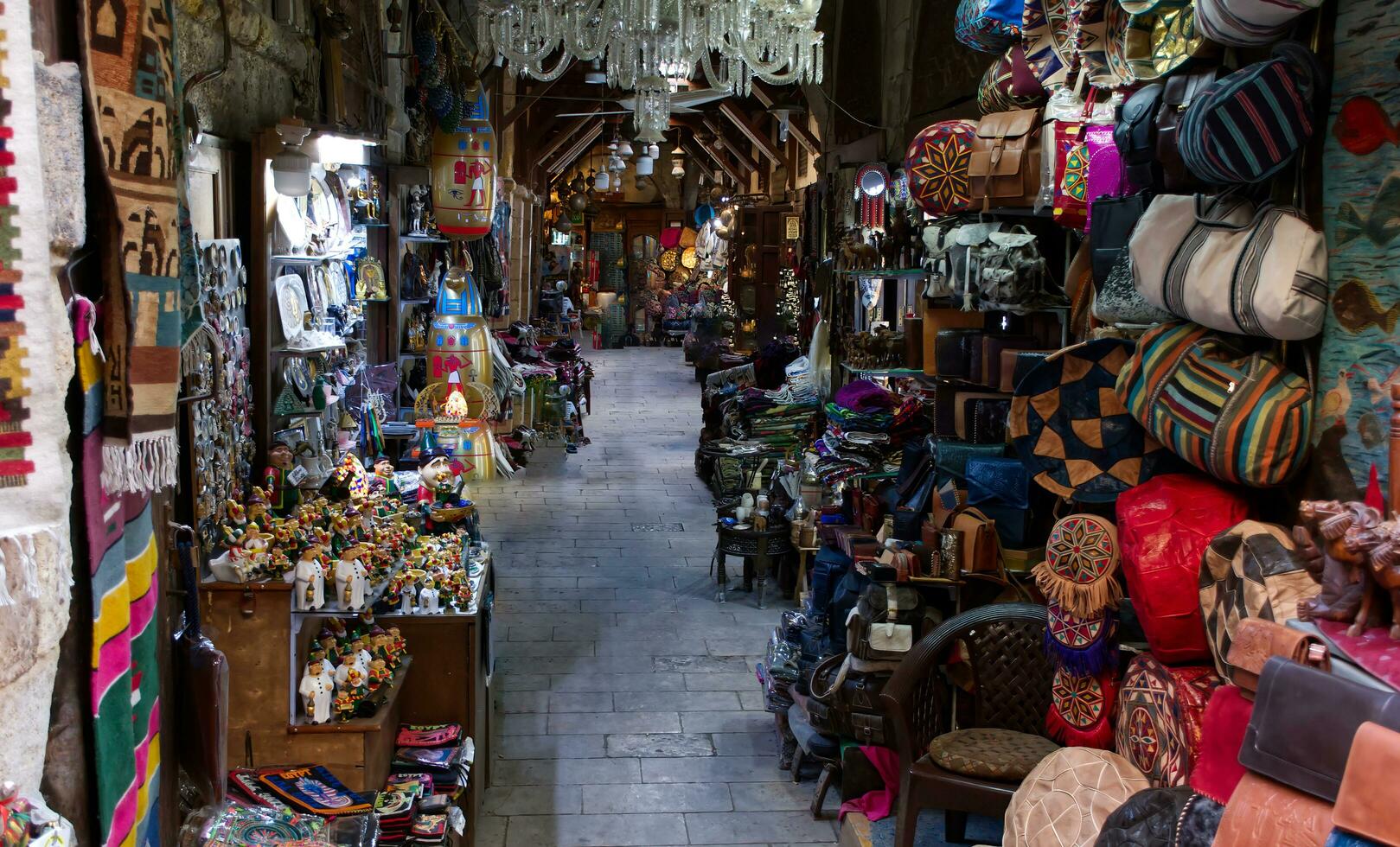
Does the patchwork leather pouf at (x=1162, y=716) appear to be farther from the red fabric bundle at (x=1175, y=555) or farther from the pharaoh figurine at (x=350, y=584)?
the pharaoh figurine at (x=350, y=584)

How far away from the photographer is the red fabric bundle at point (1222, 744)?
179 centimetres

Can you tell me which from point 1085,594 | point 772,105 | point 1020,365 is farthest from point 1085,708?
point 772,105

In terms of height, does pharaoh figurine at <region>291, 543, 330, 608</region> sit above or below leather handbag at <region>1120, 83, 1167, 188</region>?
below

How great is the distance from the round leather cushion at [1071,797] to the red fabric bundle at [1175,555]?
10.0 inches

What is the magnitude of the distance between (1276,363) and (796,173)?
46.6 feet

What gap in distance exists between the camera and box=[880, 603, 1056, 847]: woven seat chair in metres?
2.98

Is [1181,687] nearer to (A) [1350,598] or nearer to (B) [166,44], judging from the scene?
(A) [1350,598]

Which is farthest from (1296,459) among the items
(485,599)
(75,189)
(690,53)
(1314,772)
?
(690,53)

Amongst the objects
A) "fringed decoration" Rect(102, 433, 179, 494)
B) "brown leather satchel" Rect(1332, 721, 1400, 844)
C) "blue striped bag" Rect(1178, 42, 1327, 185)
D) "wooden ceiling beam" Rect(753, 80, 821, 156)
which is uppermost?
"wooden ceiling beam" Rect(753, 80, 821, 156)

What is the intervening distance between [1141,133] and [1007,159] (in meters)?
1.54

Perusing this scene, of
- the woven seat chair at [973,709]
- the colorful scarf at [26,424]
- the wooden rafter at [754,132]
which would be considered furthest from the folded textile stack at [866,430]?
the wooden rafter at [754,132]

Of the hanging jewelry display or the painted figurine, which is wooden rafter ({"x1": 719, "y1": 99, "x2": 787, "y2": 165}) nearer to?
the hanging jewelry display

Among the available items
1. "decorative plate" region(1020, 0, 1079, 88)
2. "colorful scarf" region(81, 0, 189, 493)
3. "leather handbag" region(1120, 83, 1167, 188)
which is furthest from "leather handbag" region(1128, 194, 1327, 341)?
"colorful scarf" region(81, 0, 189, 493)

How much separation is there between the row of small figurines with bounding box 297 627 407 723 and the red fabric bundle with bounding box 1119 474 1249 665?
7.16ft
